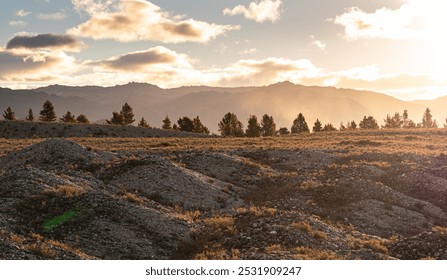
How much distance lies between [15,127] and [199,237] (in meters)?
92.1

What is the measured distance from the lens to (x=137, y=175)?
121 ft

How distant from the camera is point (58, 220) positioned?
23750mm

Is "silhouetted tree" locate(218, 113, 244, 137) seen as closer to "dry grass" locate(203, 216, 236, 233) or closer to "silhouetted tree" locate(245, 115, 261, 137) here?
"silhouetted tree" locate(245, 115, 261, 137)

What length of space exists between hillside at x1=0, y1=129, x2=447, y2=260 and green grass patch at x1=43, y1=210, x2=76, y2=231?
0.06m

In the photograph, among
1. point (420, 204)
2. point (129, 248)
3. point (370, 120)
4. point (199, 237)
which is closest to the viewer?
point (129, 248)

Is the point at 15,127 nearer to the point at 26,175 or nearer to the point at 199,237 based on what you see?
the point at 26,175

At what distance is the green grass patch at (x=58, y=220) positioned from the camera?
22819 millimetres

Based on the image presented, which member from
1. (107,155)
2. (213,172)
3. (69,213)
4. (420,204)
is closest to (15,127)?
(107,155)

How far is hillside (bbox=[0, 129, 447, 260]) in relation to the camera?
21.1 m

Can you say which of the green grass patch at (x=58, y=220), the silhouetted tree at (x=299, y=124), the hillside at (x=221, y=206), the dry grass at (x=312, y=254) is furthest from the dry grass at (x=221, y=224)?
the silhouetted tree at (x=299, y=124)

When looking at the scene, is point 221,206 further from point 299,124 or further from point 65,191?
point 299,124

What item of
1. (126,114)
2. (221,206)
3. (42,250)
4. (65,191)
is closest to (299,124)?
(126,114)

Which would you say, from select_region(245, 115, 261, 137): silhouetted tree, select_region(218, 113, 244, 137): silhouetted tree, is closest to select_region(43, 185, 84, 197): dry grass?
select_region(245, 115, 261, 137): silhouetted tree
